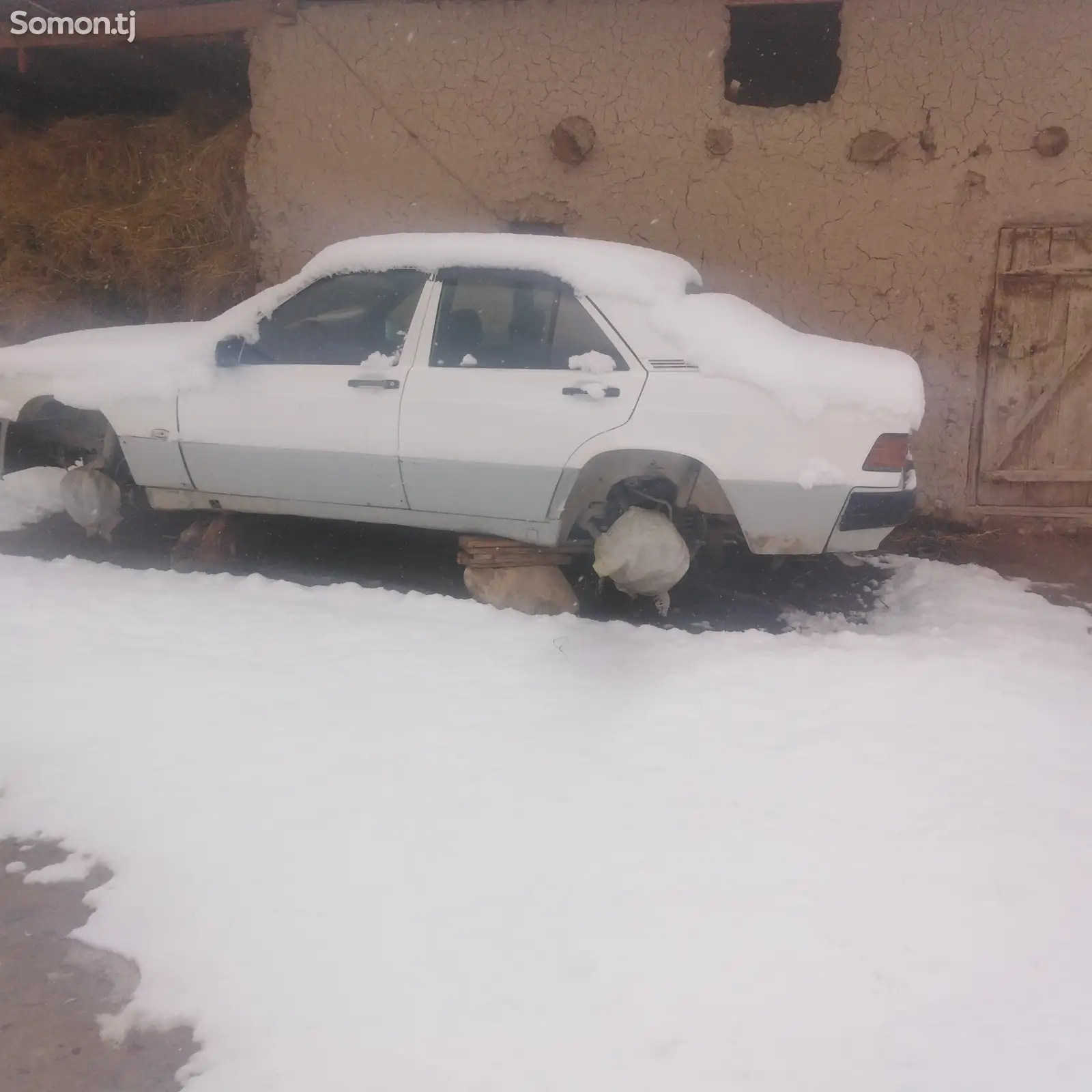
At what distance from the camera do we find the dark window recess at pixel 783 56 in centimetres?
620

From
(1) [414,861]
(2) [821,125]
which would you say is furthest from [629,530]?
(2) [821,125]

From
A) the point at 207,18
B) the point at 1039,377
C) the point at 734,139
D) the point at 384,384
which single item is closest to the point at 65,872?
the point at 384,384

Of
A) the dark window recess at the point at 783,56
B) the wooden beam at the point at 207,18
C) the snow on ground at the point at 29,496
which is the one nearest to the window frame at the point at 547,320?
the snow on ground at the point at 29,496

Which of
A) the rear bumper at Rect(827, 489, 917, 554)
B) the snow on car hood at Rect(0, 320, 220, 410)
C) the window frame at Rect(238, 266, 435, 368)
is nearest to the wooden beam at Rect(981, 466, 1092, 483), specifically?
the rear bumper at Rect(827, 489, 917, 554)

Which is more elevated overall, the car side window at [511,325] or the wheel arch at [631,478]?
the car side window at [511,325]

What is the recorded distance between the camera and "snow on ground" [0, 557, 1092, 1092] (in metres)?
2.01

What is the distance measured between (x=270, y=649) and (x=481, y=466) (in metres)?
1.25

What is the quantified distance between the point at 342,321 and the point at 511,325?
2.82 ft

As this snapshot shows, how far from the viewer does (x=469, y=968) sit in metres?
2.18

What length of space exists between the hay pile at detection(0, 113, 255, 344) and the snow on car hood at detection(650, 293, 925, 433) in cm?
392

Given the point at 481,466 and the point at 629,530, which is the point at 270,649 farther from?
the point at 629,530

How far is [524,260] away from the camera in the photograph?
4297mm

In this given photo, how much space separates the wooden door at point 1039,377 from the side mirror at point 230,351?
15.3ft

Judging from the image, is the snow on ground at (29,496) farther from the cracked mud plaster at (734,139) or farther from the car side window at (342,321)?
the cracked mud plaster at (734,139)
